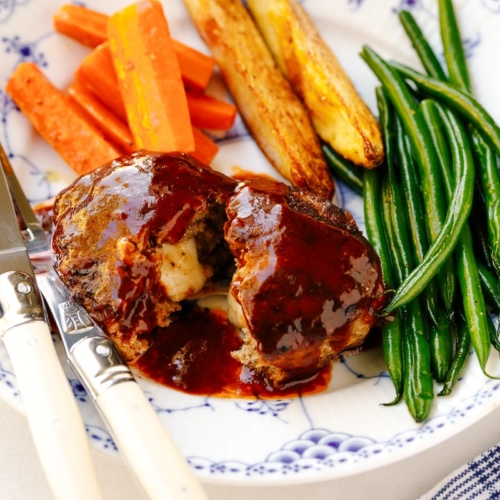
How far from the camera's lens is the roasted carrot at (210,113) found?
439 cm

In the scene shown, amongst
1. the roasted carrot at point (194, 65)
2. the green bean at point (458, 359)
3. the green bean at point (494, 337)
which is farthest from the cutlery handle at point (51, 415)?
the roasted carrot at point (194, 65)

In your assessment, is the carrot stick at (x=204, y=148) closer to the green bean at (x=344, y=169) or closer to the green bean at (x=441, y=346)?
the green bean at (x=344, y=169)

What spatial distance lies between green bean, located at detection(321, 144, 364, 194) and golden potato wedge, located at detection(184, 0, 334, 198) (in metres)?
0.07

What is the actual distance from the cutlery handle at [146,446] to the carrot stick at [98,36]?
8.56ft

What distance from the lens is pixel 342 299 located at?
9.72 ft

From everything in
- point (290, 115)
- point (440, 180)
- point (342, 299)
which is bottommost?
point (342, 299)

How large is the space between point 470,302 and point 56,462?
2176 millimetres

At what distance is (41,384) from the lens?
8.42ft

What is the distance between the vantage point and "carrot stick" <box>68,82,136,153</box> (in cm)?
424

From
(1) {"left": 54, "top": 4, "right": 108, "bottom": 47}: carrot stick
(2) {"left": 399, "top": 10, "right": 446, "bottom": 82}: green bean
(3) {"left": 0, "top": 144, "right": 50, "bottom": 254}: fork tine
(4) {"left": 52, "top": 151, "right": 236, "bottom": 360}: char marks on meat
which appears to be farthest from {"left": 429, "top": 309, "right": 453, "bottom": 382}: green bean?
(1) {"left": 54, "top": 4, "right": 108, "bottom": 47}: carrot stick

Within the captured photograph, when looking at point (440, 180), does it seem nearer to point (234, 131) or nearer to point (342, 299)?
point (342, 299)

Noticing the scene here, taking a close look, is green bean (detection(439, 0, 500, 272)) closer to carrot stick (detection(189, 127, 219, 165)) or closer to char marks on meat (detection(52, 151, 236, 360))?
char marks on meat (detection(52, 151, 236, 360))

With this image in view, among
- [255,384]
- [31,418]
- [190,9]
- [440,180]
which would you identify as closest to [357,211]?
[440,180]

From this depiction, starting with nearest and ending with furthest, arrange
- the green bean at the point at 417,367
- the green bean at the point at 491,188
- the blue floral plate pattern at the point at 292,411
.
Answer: the blue floral plate pattern at the point at 292,411 < the green bean at the point at 417,367 < the green bean at the point at 491,188
